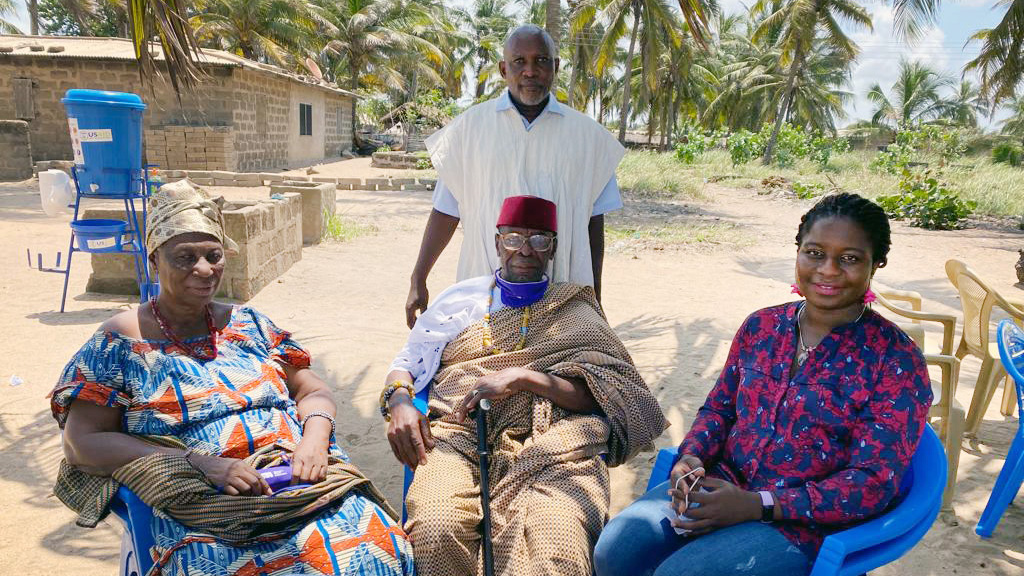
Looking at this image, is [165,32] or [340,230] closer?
[165,32]

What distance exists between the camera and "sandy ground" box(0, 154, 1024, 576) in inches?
111

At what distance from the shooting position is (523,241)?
2.51 metres

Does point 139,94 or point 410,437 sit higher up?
point 139,94

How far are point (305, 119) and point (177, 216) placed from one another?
2254 centimetres

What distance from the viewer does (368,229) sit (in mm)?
10570

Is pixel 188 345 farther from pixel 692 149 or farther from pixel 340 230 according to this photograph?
pixel 692 149

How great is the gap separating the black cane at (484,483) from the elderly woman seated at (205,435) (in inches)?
9.0

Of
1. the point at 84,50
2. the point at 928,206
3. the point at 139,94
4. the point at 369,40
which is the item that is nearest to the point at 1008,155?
the point at 928,206

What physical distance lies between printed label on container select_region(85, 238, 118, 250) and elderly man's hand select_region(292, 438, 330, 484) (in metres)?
4.36

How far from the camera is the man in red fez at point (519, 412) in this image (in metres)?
1.98

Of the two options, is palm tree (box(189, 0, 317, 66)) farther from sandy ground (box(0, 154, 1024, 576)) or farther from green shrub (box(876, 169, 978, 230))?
green shrub (box(876, 169, 978, 230))

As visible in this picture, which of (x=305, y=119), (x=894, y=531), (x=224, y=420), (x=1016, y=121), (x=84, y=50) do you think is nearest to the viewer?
(x=894, y=531)

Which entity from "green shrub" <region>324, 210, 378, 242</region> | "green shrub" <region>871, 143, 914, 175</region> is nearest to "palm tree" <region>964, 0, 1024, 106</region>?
"green shrub" <region>871, 143, 914, 175</region>

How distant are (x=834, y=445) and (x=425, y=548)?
1.13 m
